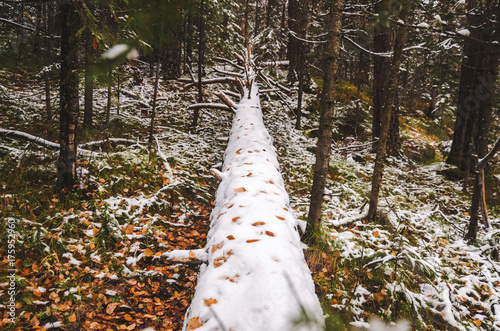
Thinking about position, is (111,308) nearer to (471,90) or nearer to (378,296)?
(378,296)

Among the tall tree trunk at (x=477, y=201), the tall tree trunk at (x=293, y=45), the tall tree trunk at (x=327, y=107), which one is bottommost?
the tall tree trunk at (x=477, y=201)

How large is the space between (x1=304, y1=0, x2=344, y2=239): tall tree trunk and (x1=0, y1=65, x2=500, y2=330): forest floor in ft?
1.77

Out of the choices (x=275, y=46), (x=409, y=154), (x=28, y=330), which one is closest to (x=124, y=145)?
(x=28, y=330)

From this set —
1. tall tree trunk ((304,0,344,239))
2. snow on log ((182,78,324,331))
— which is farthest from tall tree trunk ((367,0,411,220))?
snow on log ((182,78,324,331))

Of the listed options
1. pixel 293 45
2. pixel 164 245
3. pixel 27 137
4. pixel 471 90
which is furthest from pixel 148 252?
pixel 293 45

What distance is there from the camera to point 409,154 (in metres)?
8.20

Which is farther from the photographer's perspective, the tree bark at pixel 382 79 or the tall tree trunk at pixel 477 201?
the tree bark at pixel 382 79

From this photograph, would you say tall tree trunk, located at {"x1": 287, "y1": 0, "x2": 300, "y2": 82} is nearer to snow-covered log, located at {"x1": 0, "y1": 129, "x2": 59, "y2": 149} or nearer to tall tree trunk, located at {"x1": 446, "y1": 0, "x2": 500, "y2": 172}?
tall tree trunk, located at {"x1": 446, "y1": 0, "x2": 500, "y2": 172}

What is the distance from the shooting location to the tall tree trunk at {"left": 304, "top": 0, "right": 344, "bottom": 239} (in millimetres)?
2795

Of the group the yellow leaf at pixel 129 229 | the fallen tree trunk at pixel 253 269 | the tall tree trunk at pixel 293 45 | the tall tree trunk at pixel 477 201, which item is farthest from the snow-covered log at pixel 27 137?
the tall tree trunk at pixel 293 45

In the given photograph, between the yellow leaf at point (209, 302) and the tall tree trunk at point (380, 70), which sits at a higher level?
the tall tree trunk at point (380, 70)

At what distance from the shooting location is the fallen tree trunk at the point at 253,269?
1.29m

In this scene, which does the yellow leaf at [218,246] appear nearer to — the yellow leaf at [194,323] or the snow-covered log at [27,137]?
the yellow leaf at [194,323]

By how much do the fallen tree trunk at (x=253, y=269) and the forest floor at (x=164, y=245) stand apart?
0.49m
